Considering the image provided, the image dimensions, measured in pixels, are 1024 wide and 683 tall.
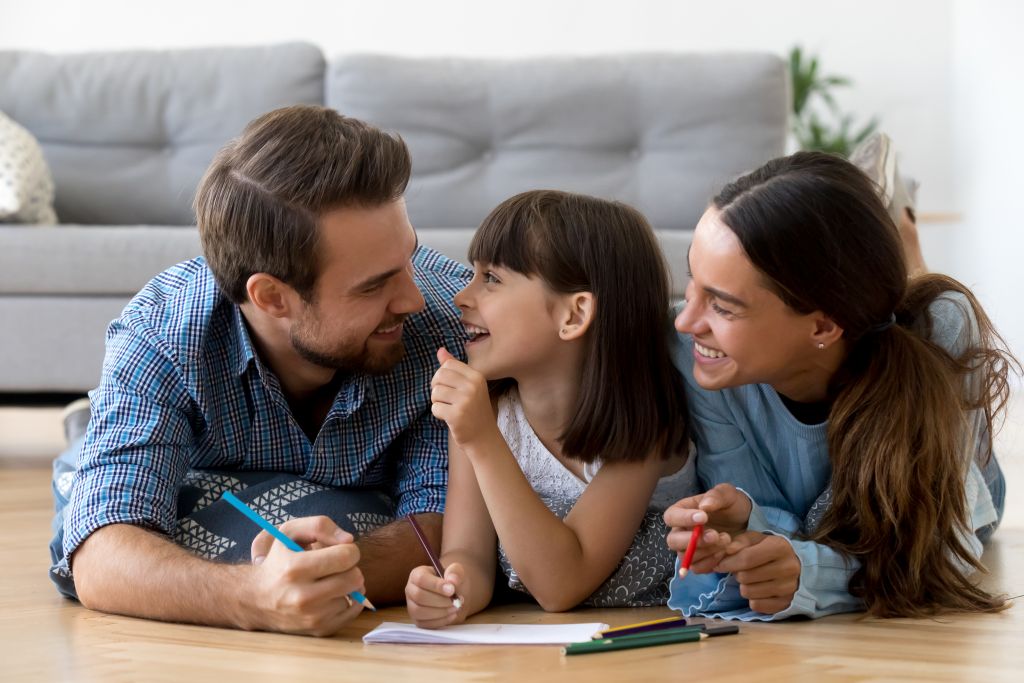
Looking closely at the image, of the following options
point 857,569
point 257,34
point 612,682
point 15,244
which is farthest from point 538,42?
point 612,682

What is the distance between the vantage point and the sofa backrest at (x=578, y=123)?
325 cm

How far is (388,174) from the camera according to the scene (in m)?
1.58

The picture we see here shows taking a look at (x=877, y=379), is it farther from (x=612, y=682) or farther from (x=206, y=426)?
(x=206, y=426)

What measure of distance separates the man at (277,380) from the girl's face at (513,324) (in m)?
0.10

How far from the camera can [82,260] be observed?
2760mm

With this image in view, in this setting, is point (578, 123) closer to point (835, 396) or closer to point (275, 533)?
point (835, 396)

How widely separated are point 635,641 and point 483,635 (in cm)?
18

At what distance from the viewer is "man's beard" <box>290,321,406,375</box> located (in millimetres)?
1598

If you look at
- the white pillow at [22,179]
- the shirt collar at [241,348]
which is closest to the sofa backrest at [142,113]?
the white pillow at [22,179]

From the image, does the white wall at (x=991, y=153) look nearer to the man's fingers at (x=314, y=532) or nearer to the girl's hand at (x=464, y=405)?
the girl's hand at (x=464, y=405)

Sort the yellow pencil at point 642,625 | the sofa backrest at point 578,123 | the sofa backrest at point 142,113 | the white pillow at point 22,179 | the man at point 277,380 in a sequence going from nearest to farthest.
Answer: the yellow pencil at point 642,625 < the man at point 277,380 < the white pillow at point 22,179 < the sofa backrest at point 578,123 < the sofa backrest at point 142,113

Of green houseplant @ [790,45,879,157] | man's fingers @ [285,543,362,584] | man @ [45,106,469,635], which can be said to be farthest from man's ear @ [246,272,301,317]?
green houseplant @ [790,45,879,157]

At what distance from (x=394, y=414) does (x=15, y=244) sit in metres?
1.51

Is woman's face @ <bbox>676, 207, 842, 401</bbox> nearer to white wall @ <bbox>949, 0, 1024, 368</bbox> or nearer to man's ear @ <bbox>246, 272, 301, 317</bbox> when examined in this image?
man's ear @ <bbox>246, 272, 301, 317</bbox>
